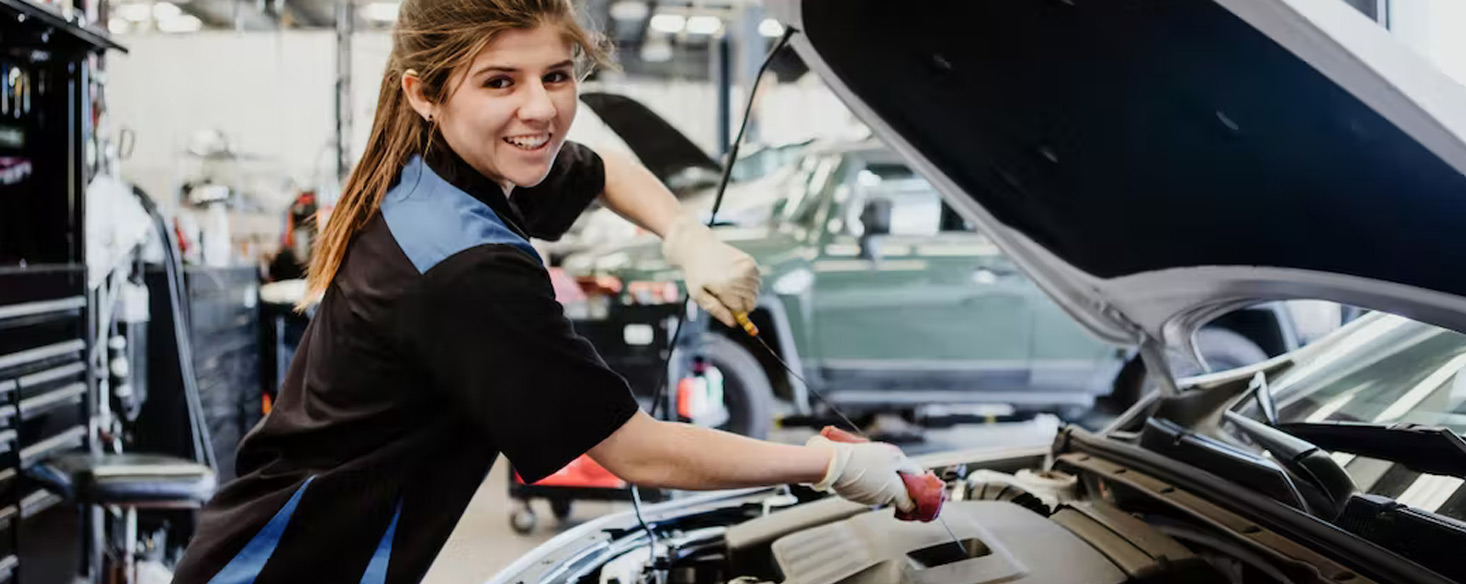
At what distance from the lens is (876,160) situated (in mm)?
4941

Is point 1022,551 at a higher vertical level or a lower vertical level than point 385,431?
lower

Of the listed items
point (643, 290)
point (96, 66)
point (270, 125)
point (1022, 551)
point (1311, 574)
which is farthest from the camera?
point (270, 125)

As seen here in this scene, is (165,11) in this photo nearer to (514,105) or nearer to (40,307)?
(40,307)

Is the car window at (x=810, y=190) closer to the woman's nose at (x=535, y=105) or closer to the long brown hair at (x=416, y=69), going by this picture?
the long brown hair at (x=416, y=69)

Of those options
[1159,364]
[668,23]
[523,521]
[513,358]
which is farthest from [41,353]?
[668,23]

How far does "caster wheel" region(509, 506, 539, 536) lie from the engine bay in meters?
2.11

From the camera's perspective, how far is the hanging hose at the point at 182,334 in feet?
10.8

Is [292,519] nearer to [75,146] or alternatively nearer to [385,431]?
[385,431]

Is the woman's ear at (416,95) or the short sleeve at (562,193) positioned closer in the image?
the woman's ear at (416,95)

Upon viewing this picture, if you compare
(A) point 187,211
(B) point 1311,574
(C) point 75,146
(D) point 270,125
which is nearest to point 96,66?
(C) point 75,146

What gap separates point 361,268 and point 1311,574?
1.10 meters

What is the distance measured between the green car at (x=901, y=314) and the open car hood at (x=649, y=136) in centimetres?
39

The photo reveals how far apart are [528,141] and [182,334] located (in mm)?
2755

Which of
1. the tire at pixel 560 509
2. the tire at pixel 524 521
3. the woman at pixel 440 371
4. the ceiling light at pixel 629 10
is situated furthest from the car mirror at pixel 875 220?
the ceiling light at pixel 629 10
